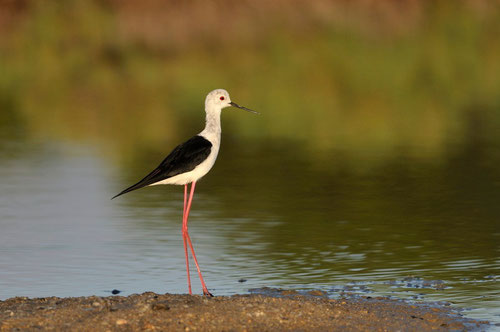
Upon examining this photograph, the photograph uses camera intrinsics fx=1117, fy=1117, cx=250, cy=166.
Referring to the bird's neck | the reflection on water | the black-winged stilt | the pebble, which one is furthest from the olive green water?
the pebble

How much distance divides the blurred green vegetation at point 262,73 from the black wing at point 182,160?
959cm

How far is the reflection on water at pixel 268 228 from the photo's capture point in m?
9.84

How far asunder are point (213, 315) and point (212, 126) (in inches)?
115

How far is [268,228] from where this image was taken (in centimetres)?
1255

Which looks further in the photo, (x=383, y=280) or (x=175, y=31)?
(x=175, y=31)

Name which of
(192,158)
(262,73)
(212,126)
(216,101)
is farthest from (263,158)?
(262,73)

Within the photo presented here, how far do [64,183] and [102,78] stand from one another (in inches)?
605

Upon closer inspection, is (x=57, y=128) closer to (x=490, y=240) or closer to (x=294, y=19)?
(x=490, y=240)

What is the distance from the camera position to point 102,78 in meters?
31.2

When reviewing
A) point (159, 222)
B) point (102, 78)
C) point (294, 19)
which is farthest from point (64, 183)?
point (294, 19)

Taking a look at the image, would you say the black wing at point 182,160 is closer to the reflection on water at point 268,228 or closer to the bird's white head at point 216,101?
the bird's white head at point 216,101

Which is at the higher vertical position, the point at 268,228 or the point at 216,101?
the point at 216,101

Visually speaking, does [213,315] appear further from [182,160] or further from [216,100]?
[216,100]

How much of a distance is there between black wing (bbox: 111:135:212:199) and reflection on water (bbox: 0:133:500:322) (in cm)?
94
